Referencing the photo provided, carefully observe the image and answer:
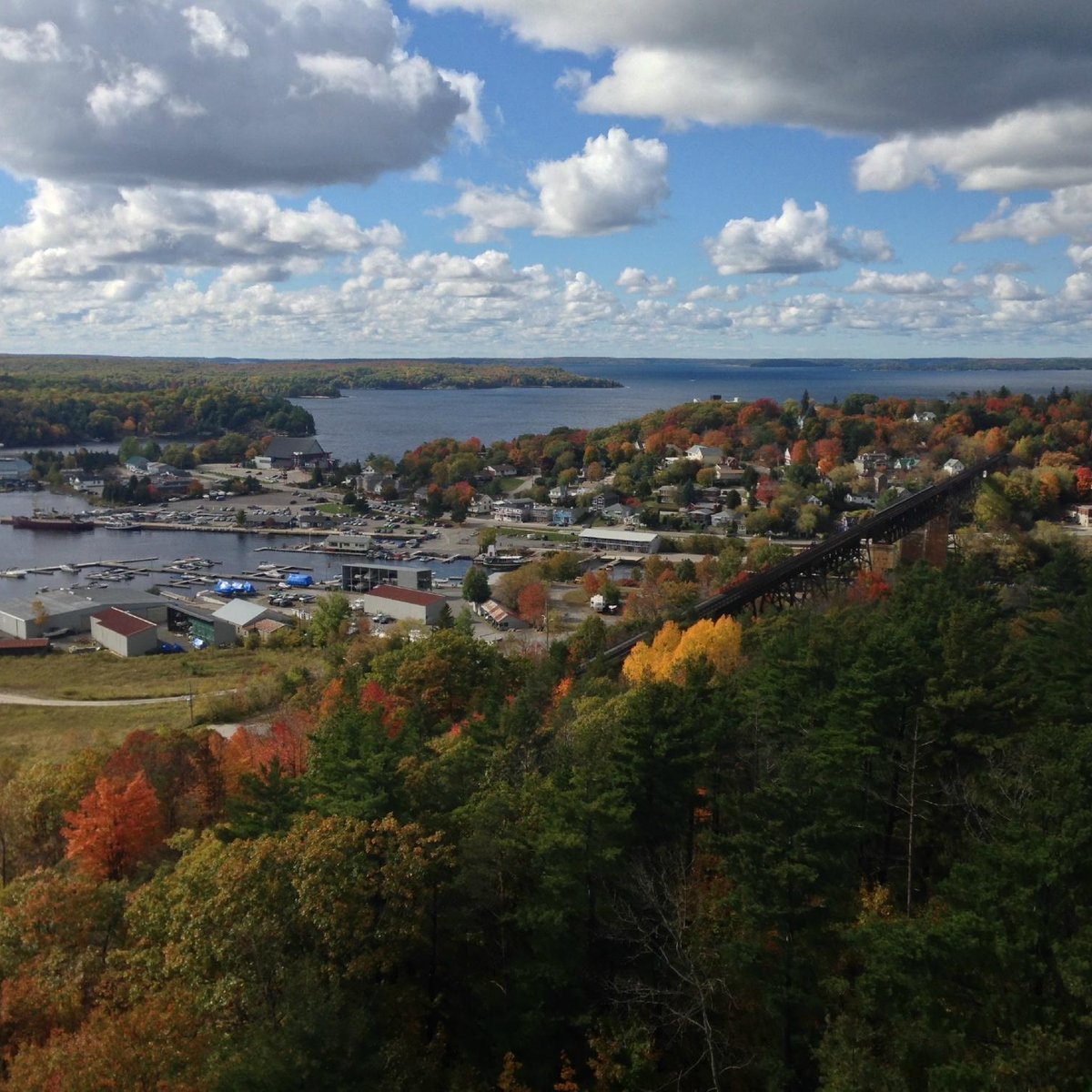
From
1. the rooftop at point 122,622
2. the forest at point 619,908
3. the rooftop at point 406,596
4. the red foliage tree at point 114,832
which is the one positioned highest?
the forest at point 619,908

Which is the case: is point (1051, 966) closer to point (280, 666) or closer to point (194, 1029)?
point (194, 1029)

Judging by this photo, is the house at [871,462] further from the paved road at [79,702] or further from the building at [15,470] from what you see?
the building at [15,470]

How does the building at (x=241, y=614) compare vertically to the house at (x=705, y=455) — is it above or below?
below

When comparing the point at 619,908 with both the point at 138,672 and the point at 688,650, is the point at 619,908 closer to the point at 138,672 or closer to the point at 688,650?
the point at 688,650

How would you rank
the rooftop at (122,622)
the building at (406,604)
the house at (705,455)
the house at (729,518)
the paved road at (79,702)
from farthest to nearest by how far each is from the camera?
the house at (705,455) < the house at (729,518) < the building at (406,604) < the rooftop at (122,622) < the paved road at (79,702)

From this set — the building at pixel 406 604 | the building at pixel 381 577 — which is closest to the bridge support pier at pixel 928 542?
the building at pixel 406 604

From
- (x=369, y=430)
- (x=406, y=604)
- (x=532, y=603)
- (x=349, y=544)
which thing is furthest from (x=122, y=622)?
(x=369, y=430)
